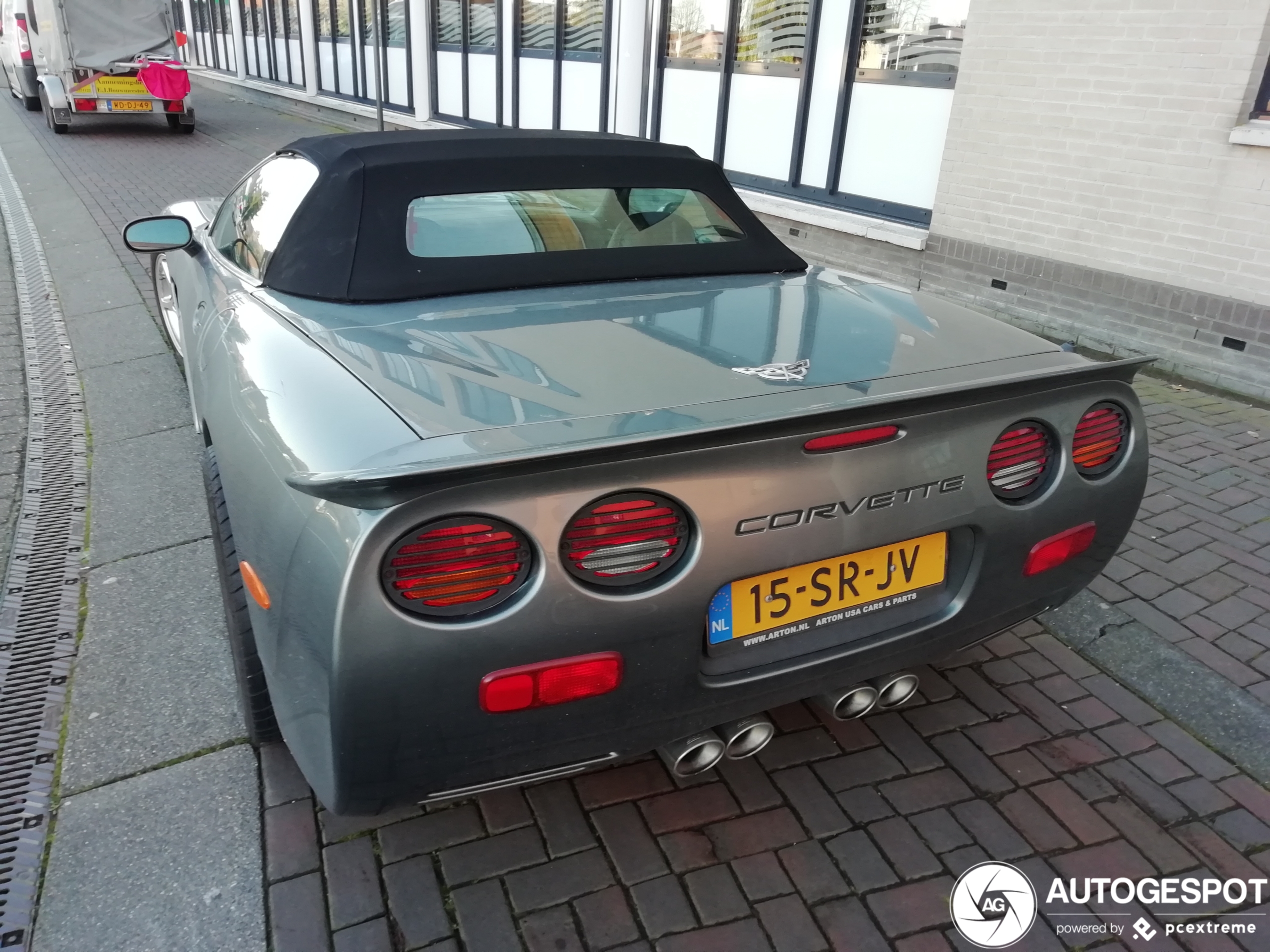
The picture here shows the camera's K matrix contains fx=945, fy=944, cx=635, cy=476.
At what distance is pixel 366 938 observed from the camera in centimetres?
191

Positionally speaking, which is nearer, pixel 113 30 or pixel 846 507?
pixel 846 507

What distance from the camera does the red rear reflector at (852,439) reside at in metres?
1.81

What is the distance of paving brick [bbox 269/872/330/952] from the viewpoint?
1892 millimetres

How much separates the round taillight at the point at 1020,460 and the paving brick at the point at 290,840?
1716mm

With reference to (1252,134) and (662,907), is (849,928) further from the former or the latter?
(1252,134)

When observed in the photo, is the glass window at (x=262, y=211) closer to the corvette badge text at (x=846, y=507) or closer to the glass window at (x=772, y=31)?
the corvette badge text at (x=846, y=507)

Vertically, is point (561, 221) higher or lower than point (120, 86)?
higher

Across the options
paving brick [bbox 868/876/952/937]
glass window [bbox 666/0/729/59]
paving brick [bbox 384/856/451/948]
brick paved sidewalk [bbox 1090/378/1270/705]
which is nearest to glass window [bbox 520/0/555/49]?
glass window [bbox 666/0/729/59]

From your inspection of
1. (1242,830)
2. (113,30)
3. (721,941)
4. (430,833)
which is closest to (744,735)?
(721,941)

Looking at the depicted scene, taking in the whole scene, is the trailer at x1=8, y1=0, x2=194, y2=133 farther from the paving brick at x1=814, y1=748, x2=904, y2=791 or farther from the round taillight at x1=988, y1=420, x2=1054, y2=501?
the round taillight at x1=988, y1=420, x2=1054, y2=501

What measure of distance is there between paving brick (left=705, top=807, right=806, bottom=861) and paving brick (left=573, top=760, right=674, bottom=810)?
0.19 metres

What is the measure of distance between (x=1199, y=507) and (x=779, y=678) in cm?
291

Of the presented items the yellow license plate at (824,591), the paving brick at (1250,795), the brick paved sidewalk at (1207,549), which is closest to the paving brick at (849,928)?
the yellow license plate at (824,591)

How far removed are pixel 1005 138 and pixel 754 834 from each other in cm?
572
